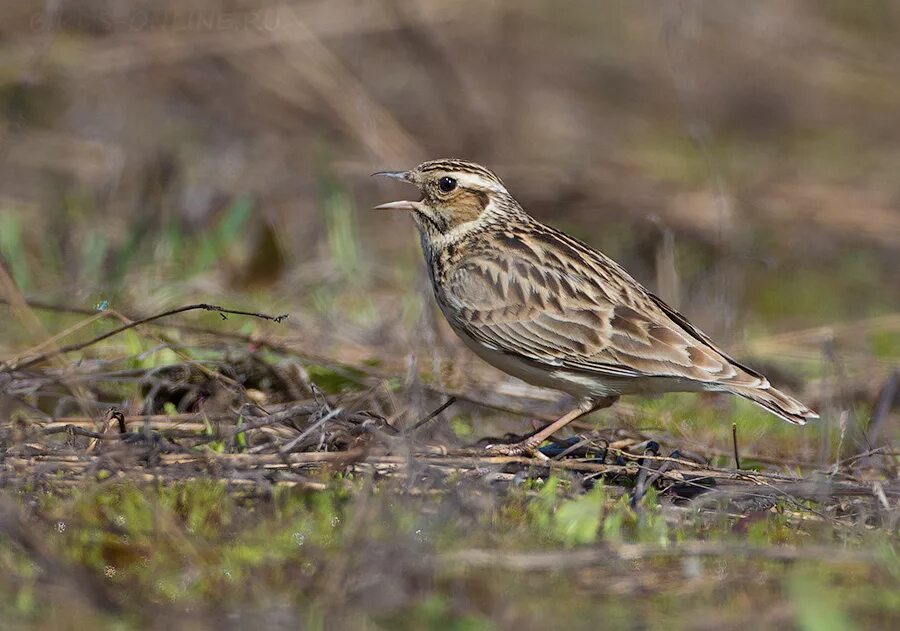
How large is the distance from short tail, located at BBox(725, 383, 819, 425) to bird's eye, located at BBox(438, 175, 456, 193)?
190 cm

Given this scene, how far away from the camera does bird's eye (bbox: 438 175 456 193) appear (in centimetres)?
705

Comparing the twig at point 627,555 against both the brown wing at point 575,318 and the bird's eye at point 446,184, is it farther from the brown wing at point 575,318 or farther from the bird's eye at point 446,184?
the bird's eye at point 446,184

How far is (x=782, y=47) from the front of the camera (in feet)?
50.4

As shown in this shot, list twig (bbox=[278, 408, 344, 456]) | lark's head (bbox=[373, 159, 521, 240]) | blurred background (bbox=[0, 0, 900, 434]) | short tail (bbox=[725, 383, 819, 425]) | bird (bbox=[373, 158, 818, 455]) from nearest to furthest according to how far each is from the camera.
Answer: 1. twig (bbox=[278, 408, 344, 456])
2. short tail (bbox=[725, 383, 819, 425])
3. bird (bbox=[373, 158, 818, 455])
4. lark's head (bbox=[373, 159, 521, 240])
5. blurred background (bbox=[0, 0, 900, 434])

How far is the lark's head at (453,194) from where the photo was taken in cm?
704

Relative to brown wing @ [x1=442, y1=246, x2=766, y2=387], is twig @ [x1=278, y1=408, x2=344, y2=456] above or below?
below

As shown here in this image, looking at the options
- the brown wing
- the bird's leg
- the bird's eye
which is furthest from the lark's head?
the bird's leg

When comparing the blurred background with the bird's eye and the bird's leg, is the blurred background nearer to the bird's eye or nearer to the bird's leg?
the bird's eye

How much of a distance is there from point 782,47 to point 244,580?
12.5 meters

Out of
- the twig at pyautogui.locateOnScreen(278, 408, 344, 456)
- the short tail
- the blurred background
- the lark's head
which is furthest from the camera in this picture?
the blurred background

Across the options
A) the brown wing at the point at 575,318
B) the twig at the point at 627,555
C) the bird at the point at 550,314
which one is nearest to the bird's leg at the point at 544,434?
the bird at the point at 550,314

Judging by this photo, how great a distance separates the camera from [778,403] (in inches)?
233

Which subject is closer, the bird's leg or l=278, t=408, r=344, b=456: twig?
l=278, t=408, r=344, b=456: twig

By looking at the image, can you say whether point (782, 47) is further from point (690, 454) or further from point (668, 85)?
point (690, 454)
